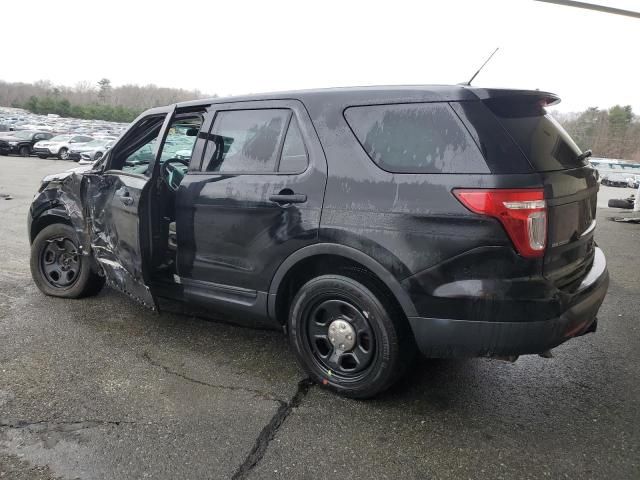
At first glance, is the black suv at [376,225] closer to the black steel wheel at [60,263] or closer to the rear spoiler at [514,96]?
the rear spoiler at [514,96]

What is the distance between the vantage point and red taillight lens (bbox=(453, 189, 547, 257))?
7.68ft

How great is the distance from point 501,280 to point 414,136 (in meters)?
0.87

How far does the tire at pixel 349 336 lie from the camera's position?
2.74 meters

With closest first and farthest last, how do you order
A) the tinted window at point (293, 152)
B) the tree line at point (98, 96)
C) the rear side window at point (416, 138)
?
the rear side window at point (416, 138) < the tinted window at point (293, 152) < the tree line at point (98, 96)

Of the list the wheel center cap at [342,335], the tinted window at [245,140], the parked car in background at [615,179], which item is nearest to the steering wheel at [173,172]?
the tinted window at [245,140]

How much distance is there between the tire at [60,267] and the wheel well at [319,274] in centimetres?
214

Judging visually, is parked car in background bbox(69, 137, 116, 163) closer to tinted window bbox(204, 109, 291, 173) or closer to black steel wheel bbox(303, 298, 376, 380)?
tinted window bbox(204, 109, 291, 173)

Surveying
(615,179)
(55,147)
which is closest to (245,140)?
(55,147)

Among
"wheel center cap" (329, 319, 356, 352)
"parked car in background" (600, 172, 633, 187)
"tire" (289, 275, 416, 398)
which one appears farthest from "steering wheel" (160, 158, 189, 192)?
"parked car in background" (600, 172, 633, 187)

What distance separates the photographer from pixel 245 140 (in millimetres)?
3266

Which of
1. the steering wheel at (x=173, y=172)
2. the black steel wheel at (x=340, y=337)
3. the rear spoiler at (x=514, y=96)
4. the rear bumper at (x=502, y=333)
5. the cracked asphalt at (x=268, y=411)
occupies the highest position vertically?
the rear spoiler at (x=514, y=96)

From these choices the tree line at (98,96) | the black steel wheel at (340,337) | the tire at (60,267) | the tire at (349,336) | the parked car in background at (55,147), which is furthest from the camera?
the tree line at (98,96)

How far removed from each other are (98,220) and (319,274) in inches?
80.2

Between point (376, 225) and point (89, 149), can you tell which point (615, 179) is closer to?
point (89, 149)
